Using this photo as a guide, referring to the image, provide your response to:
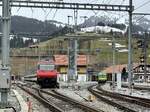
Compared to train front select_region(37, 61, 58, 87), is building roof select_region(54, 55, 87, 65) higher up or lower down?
higher up

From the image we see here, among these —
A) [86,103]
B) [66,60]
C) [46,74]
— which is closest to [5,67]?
[86,103]

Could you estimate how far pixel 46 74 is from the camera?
2350 inches

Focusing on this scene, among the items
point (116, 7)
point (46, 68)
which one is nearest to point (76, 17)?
point (46, 68)

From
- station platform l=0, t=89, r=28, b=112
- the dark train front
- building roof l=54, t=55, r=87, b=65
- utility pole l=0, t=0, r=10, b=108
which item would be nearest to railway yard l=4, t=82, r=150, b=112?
station platform l=0, t=89, r=28, b=112

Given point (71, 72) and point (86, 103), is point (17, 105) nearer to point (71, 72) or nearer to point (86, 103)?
point (86, 103)

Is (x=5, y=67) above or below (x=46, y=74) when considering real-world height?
above

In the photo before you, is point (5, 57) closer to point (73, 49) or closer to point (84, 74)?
point (73, 49)

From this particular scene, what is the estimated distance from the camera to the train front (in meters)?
59.5

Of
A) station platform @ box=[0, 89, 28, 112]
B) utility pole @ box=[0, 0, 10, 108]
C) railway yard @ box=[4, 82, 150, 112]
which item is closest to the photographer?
utility pole @ box=[0, 0, 10, 108]

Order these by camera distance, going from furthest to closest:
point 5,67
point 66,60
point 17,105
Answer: point 66,60 → point 17,105 → point 5,67

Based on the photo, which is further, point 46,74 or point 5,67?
point 46,74

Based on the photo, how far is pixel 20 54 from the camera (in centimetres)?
13538

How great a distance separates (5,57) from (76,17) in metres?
45.4

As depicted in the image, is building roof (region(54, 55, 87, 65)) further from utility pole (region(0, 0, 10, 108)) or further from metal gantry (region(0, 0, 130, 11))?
utility pole (region(0, 0, 10, 108))
